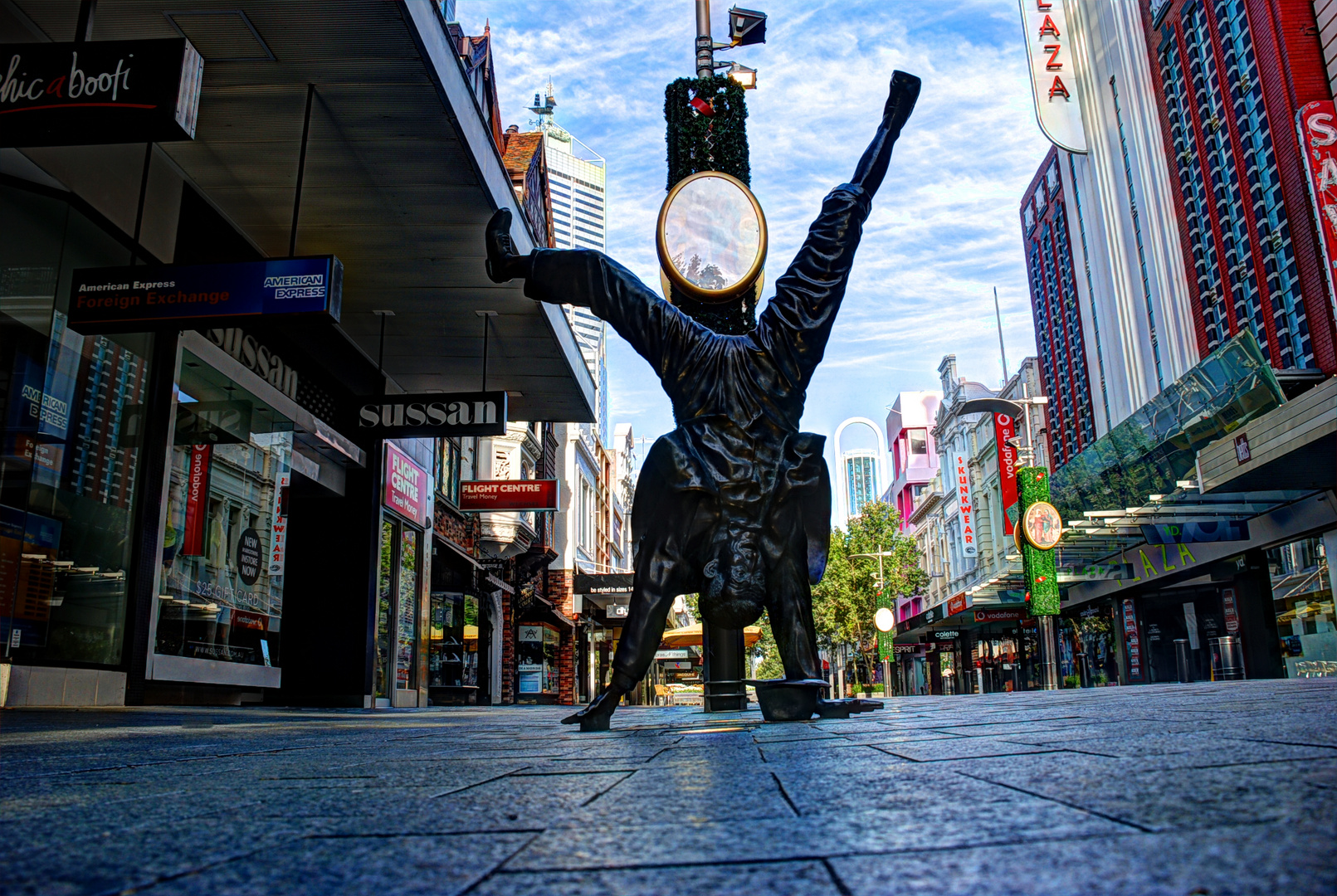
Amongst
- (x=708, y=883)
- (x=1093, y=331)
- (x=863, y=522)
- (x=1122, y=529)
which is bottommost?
(x=708, y=883)

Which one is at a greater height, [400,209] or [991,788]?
[400,209]

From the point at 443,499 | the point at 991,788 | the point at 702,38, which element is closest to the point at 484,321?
the point at 702,38

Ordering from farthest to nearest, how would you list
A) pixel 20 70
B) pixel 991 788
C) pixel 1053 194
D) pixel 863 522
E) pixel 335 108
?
pixel 863 522, pixel 1053 194, pixel 335 108, pixel 20 70, pixel 991 788

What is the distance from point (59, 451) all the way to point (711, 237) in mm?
5652

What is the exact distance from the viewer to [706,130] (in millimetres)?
5871

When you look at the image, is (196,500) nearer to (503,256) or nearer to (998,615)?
(503,256)

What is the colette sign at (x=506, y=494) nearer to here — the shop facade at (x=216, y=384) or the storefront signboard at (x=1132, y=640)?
the shop facade at (x=216, y=384)

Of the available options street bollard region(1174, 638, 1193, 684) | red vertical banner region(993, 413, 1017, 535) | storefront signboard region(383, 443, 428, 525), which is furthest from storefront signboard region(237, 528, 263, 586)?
red vertical banner region(993, 413, 1017, 535)

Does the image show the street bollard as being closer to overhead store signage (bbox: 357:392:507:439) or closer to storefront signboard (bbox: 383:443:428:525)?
storefront signboard (bbox: 383:443:428:525)

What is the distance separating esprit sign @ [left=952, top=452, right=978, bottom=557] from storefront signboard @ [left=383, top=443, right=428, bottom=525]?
3542cm

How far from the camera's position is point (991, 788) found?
1.39 meters

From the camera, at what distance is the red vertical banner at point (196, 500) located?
948 centimetres

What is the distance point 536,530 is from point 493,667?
4985 mm

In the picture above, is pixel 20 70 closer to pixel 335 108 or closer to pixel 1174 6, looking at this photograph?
pixel 335 108
